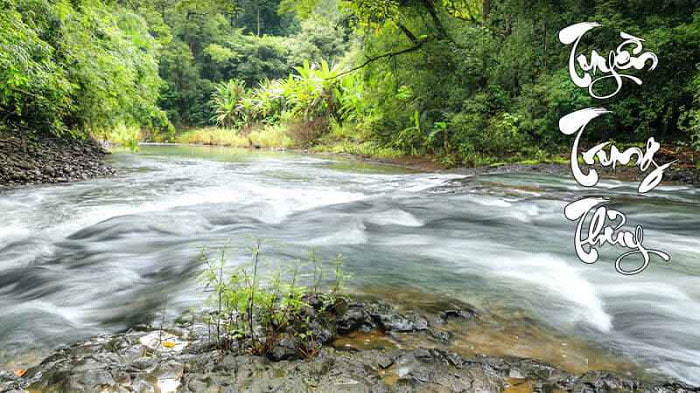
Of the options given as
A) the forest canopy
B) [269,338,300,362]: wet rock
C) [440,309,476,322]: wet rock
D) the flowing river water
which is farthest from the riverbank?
[269,338,300,362]: wet rock

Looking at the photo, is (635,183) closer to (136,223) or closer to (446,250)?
(446,250)

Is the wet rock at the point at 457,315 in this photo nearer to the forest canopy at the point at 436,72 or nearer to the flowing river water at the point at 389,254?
the flowing river water at the point at 389,254

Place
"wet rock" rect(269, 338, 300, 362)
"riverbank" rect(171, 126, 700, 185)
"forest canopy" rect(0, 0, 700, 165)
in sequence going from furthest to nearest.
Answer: "riverbank" rect(171, 126, 700, 185), "forest canopy" rect(0, 0, 700, 165), "wet rock" rect(269, 338, 300, 362)

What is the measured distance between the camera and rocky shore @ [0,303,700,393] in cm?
211

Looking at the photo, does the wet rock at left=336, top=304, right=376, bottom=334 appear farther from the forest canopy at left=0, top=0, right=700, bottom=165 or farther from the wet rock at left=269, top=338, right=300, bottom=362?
the forest canopy at left=0, top=0, right=700, bottom=165

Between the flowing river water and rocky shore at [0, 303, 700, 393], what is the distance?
0.25m

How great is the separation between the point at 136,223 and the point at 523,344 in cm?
463

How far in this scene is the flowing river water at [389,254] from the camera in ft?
9.51

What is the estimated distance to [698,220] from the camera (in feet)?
19.6

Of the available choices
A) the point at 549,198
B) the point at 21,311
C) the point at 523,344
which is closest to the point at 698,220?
the point at 549,198

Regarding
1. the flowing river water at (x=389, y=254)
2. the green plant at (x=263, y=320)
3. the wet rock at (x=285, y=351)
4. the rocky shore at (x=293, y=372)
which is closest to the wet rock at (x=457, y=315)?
the flowing river water at (x=389, y=254)

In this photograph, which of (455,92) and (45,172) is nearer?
(45,172)

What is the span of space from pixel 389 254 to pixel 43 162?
23.7ft

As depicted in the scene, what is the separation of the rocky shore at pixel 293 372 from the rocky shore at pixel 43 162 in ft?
21.7
